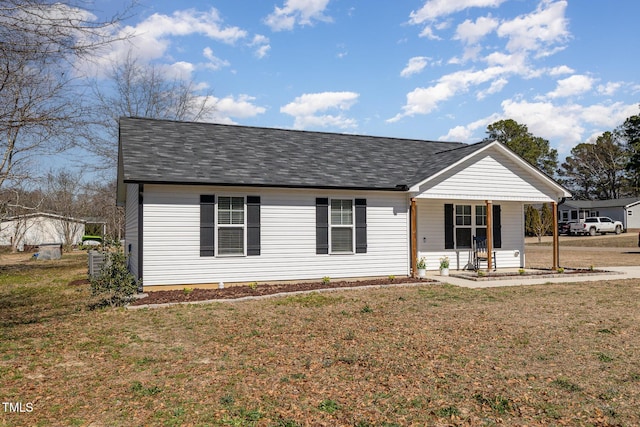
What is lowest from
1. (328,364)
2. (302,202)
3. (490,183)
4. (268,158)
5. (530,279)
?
(328,364)

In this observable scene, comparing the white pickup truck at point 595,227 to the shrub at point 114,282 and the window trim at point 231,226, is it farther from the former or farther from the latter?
the shrub at point 114,282

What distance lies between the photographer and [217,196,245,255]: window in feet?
41.6

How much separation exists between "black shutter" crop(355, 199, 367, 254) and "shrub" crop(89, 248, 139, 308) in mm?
6633

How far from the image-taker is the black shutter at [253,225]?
12945mm

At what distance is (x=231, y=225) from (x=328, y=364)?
732 centimetres

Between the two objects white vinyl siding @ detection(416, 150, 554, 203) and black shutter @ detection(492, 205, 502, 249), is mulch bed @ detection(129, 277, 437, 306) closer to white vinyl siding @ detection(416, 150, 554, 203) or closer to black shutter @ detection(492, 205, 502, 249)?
white vinyl siding @ detection(416, 150, 554, 203)

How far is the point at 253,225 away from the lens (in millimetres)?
12961

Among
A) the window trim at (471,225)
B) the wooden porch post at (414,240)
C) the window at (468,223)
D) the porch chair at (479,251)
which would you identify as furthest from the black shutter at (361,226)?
the porch chair at (479,251)

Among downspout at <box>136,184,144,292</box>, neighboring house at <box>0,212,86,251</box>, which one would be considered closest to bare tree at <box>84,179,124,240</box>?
neighboring house at <box>0,212,86,251</box>

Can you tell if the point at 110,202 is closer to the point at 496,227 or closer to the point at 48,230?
the point at 48,230

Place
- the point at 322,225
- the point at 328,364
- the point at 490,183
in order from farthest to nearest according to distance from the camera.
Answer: the point at 490,183 < the point at 322,225 < the point at 328,364

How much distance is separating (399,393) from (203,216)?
28.2 ft

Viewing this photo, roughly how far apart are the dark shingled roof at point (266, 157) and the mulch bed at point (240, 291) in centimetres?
282

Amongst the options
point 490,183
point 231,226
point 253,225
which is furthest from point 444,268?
point 231,226
